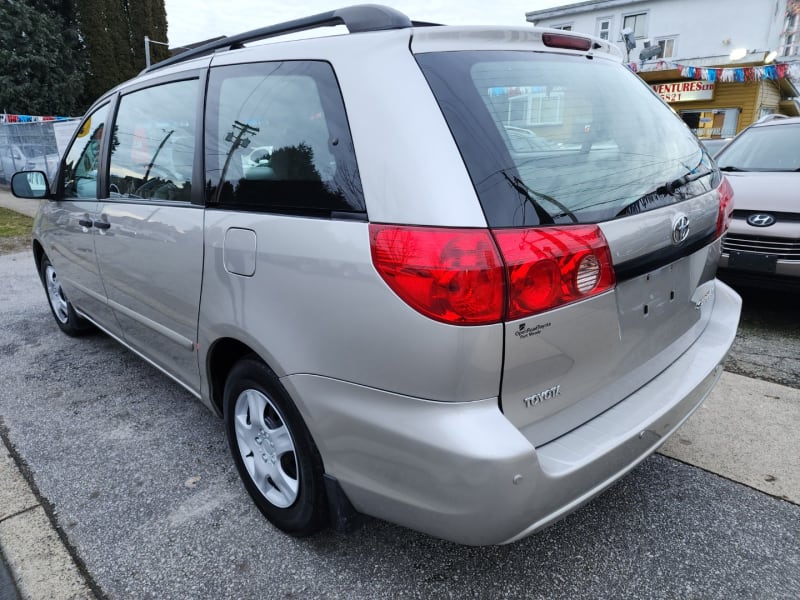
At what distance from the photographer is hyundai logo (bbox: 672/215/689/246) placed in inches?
71.6

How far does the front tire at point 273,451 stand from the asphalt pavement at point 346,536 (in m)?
0.15

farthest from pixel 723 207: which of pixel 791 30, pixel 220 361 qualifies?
pixel 791 30

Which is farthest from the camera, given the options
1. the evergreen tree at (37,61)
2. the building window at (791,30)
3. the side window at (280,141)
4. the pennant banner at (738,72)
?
the building window at (791,30)

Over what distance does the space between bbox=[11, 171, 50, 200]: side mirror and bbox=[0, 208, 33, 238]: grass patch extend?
6.47 metres

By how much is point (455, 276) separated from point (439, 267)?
0.05m

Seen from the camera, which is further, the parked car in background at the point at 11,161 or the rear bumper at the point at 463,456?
the parked car in background at the point at 11,161

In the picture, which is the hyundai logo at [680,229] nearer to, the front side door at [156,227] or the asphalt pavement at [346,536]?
the asphalt pavement at [346,536]

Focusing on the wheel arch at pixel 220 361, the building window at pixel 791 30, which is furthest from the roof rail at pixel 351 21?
the building window at pixel 791 30

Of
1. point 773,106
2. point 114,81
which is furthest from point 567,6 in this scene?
point 114,81

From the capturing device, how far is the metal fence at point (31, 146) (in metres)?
14.4

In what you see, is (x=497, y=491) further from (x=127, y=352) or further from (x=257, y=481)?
(x=127, y=352)

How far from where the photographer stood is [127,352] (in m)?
4.09

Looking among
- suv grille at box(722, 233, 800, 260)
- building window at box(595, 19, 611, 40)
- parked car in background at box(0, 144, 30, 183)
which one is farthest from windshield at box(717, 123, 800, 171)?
building window at box(595, 19, 611, 40)

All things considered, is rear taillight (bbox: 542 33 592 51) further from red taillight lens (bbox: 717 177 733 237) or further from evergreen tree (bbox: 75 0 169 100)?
evergreen tree (bbox: 75 0 169 100)
